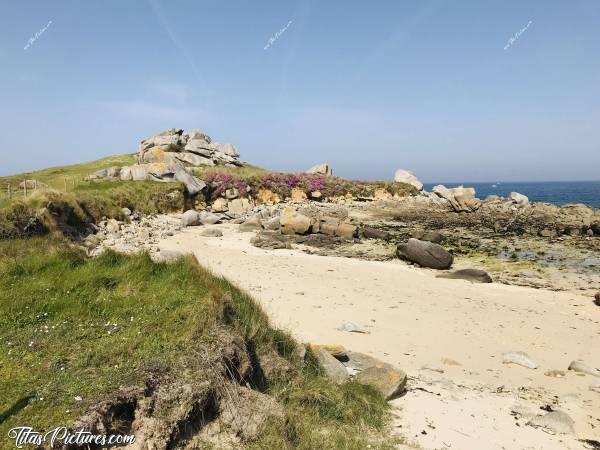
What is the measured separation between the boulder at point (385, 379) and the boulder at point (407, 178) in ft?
240

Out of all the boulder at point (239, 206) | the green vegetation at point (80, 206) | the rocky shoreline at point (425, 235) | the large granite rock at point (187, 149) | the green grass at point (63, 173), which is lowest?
the rocky shoreline at point (425, 235)

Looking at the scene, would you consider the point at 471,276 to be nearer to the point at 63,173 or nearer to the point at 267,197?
the point at 267,197

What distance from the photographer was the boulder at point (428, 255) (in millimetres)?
24467

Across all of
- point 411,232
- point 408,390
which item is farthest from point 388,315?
point 411,232

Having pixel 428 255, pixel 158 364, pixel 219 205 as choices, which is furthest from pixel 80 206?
pixel 158 364

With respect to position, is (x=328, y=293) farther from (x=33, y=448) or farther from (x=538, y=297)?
Answer: (x=33, y=448)

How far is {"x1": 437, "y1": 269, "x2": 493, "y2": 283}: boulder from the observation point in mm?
21469

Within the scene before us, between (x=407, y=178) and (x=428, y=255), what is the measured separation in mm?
61311

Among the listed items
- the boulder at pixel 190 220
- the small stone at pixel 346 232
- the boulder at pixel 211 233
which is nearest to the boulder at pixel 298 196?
the boulder at pixel 190 220

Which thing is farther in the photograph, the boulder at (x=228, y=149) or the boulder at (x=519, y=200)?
the boulder at (x=228, y=149)

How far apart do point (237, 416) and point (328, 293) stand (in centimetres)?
1149

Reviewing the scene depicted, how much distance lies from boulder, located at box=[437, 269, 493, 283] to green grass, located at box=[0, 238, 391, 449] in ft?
48.9

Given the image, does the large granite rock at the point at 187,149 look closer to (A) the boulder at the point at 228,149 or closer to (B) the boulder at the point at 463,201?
(A) the boulder at the point at 228,149

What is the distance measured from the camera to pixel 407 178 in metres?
83.5
